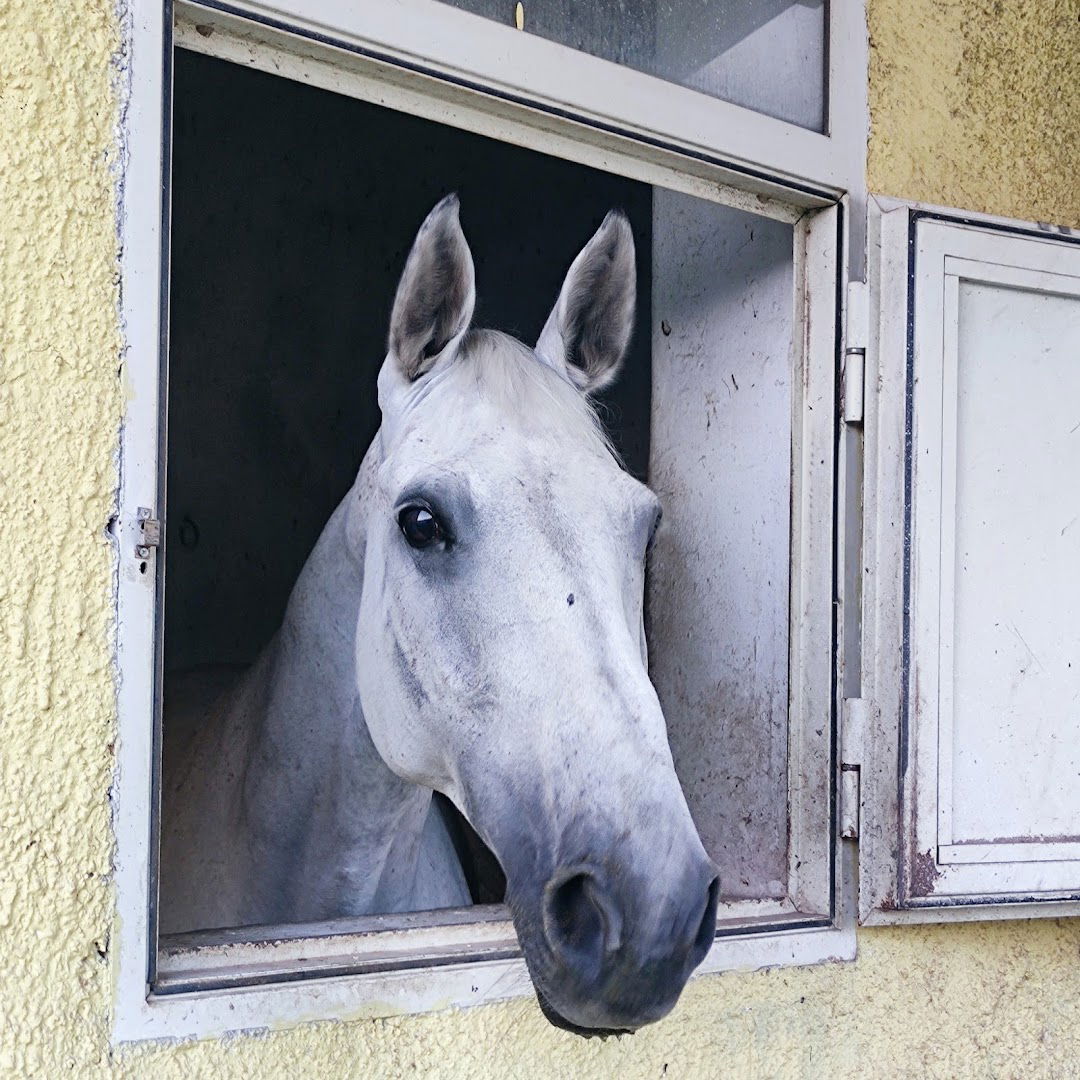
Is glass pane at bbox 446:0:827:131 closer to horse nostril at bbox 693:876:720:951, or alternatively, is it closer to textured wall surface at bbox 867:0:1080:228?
textured wall surface at bbox 867:0:1080:228

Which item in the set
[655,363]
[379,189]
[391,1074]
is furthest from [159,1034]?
[379,189]

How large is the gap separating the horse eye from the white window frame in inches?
12.8

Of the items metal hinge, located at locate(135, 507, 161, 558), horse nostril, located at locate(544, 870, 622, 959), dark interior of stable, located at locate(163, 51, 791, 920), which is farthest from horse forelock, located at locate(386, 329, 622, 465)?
dark interior of stable, located at locate(163, 51, 791, 920)

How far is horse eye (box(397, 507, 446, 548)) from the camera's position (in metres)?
1.66

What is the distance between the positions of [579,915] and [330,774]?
772 millimetres

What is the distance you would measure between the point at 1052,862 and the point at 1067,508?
2.10ft

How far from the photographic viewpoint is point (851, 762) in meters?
2.17

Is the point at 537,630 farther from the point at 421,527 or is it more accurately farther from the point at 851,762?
the point at 851,762

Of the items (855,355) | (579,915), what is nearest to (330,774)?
(579,915)

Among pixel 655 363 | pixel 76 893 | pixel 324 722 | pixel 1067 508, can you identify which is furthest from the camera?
pixel 655 363

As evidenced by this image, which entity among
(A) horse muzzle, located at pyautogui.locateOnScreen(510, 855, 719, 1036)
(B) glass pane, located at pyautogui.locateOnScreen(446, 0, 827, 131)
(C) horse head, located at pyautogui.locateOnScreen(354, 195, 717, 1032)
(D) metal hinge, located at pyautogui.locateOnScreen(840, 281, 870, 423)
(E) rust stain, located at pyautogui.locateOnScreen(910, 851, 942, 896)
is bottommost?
(E) rust stain, located at pyautogui.locateOnScreen(910, 851, 942, 896)

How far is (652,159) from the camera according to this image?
2111mm

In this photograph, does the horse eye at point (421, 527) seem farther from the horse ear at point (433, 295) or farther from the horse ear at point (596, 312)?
the horse ear at point (596, 312)

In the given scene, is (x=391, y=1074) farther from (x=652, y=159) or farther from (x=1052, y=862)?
(x=652, y=159)
